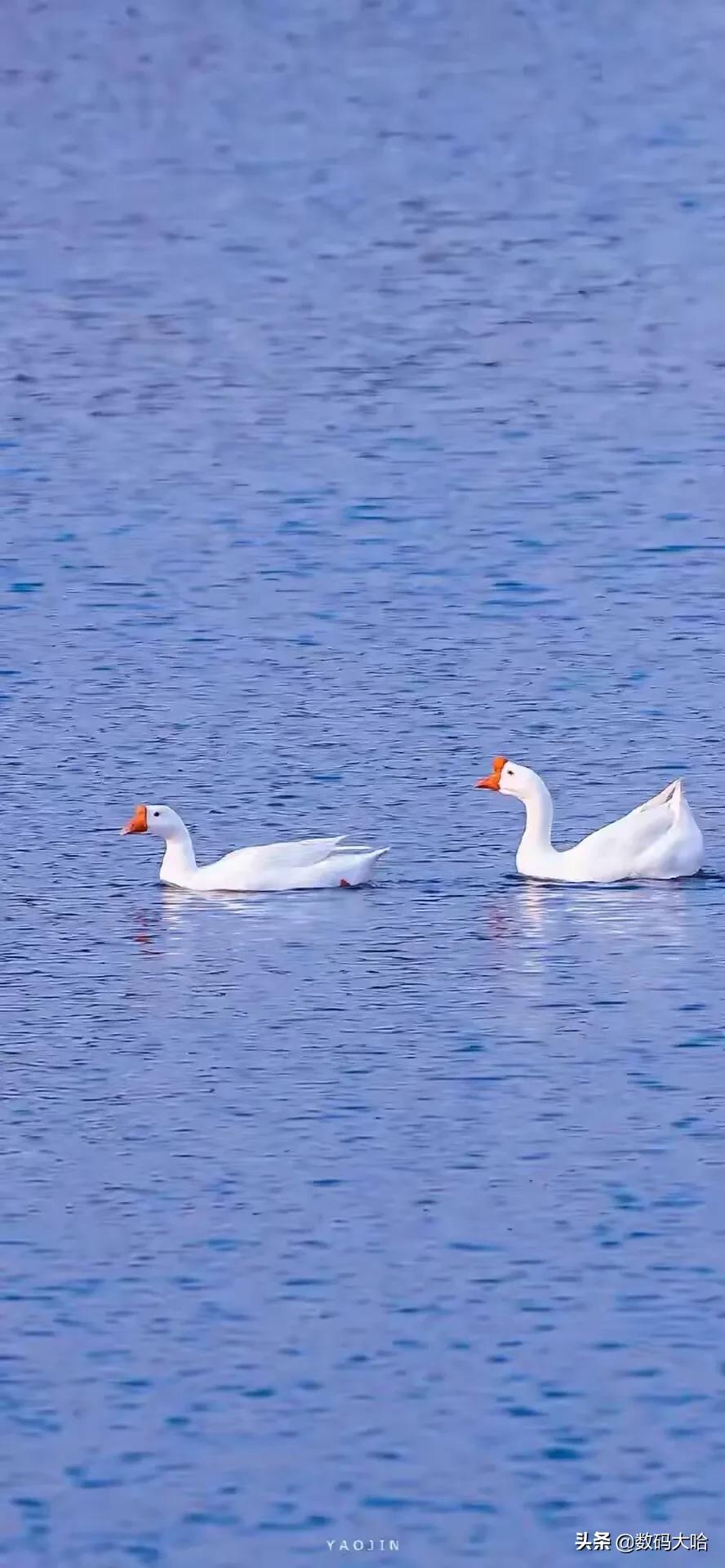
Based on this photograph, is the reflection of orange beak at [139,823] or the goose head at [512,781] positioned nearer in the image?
the reflection of orange beak at [139,823]

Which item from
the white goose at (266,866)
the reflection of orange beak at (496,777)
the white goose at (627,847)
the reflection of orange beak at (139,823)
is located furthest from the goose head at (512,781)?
the reflection of orange beak at (139,823)

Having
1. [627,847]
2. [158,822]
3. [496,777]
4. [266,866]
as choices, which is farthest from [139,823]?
[627,847]

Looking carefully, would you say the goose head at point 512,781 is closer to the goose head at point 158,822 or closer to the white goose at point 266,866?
the white goose at point 266,866

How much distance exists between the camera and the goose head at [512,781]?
24766mm

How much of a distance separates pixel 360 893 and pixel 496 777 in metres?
1.80

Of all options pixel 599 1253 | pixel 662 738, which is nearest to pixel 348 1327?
pixel 599 1253

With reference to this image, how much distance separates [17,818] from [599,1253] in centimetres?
982

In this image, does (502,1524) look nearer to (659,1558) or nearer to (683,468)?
(659,1558)

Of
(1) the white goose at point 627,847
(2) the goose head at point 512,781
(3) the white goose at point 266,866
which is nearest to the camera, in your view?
(3) the white goose at point 266,866

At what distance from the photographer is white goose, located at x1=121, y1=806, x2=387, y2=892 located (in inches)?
934

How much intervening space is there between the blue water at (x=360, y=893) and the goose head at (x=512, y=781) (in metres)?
0.44

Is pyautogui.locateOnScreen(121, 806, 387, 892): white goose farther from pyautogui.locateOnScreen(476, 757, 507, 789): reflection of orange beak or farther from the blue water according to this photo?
pyautogui.locateOnScreen(476, 757, 507, 789): reflection of orange beak

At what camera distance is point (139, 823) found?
24.7 metres

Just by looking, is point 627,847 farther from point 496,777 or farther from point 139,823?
point 139,823
